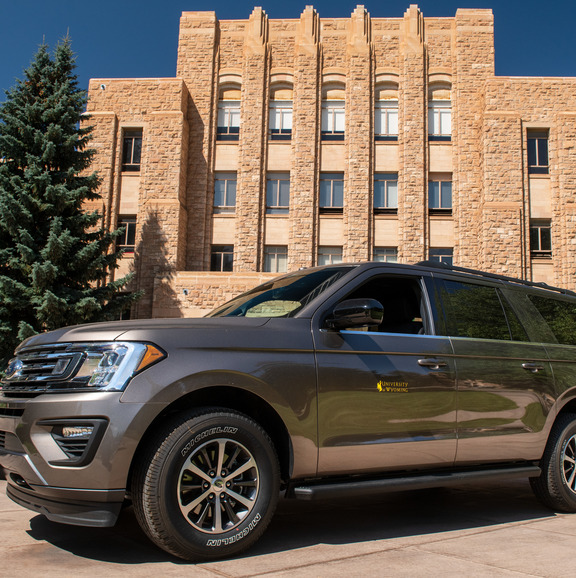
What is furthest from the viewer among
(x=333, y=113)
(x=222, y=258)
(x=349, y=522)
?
(x=333, y=113)

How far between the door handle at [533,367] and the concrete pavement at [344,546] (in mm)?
1242

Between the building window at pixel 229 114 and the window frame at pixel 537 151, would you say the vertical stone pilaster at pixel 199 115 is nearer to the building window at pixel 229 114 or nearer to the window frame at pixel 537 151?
the building window at pixel 229 114

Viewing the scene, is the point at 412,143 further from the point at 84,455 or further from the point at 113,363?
the point at 84,455

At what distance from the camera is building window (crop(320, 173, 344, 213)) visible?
28.1 m

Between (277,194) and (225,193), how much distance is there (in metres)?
2.49

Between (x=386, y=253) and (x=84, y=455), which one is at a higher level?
(x=386, y=253)

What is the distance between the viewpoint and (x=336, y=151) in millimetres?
28422

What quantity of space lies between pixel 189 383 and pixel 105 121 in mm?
27274

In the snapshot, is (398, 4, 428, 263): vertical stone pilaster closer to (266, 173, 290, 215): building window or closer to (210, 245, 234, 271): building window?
(266, 173, 290, 215): building window

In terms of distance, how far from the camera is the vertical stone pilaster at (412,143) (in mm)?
27398

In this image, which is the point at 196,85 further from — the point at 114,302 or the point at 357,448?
the point at 357,448

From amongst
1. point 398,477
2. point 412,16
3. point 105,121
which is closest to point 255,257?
point 105,121

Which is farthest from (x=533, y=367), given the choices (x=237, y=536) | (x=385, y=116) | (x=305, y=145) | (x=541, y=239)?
(x=385, y=116)

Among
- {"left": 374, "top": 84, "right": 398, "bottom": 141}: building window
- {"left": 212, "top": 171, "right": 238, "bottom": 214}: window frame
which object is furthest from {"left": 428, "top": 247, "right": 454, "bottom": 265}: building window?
{"left": 212, "top": 171, "right": 238, "bottom": 214}: window frame
